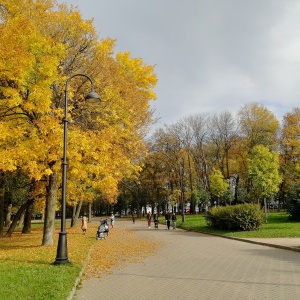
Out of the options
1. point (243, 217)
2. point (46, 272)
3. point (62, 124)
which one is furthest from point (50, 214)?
point (243, 217)

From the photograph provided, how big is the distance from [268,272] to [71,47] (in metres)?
12.6

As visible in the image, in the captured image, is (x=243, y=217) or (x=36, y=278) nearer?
(x=36, y=278)

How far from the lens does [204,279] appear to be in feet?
27.3

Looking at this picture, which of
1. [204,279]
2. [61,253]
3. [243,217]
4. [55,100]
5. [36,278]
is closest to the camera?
[36,278]

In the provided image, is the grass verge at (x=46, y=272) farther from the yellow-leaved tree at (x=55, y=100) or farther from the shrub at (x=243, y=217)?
the shrub at (x=243, y=217)

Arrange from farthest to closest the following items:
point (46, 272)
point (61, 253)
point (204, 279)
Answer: point (61, 253) < point (46, 272) < point (204, 279)

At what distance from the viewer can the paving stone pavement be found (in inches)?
273

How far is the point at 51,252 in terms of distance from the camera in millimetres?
13070

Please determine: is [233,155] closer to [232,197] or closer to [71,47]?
[232,197]

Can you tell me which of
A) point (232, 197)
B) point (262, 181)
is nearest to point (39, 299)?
point (262, 181)

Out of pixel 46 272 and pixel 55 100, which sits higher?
pixel 55 100

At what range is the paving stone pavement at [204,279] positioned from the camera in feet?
22.7

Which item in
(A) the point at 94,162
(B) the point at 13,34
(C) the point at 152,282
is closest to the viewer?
(C) the point at 152,282

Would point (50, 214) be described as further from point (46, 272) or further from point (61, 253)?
point (46, 272)
